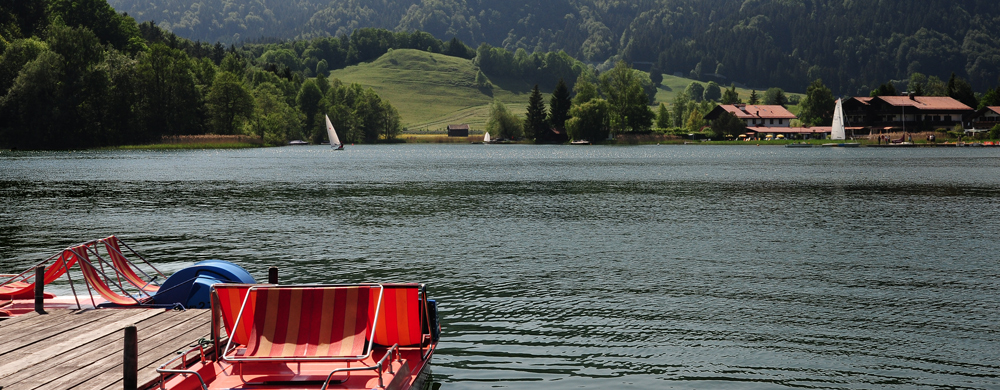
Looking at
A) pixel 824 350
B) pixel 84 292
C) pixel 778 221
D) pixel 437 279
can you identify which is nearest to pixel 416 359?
pixel 824 350

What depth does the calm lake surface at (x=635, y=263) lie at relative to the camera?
682 inches

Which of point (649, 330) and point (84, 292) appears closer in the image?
point (649, 330)

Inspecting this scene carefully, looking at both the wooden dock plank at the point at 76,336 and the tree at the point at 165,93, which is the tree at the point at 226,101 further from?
the wooden dock plank at the point at 76,336

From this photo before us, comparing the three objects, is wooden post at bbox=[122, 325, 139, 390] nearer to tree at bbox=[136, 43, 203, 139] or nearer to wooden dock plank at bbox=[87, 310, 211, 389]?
wooden dock plank at bbox=[87, 310, 211, 389]

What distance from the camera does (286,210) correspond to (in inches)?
2082

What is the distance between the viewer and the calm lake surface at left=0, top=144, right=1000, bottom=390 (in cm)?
1731

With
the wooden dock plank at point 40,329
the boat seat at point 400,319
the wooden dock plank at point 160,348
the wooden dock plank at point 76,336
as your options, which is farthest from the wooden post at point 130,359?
the boat seat at point 400,319

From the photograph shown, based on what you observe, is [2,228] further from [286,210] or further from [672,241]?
[672,241]

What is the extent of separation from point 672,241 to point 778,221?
37.9ft

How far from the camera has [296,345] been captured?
13.8 m

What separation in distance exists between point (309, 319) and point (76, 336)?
19.2ft

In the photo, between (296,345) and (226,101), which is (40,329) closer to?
(296,345)

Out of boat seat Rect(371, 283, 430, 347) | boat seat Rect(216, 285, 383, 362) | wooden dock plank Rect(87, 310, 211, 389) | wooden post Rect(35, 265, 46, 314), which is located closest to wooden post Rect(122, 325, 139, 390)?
wooden dock plank Rect(87, 310, 211, 389)

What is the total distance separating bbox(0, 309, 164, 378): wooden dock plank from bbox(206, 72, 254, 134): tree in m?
184
